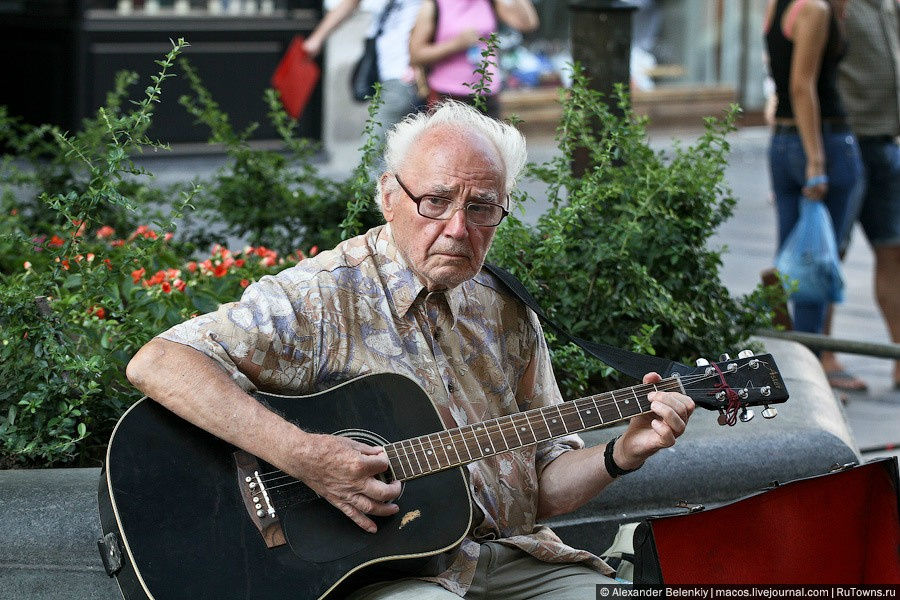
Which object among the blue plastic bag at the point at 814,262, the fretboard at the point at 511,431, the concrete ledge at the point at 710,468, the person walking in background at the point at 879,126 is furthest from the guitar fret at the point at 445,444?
the person walking in background at the point at 879,126

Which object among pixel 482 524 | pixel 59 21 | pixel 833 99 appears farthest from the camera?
pixel 59 21

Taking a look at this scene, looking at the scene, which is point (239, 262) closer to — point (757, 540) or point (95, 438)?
point (95, 438)

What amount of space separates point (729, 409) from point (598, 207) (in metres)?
1.32

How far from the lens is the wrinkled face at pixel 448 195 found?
2561 mm

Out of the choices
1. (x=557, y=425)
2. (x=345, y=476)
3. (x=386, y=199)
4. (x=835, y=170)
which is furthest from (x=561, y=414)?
(x=835, y=170)

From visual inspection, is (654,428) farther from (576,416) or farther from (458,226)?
(458,226)

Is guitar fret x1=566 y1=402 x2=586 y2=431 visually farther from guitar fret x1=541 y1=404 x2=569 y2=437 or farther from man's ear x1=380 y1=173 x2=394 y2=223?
man's ear x1=380 y1=173 x2=394 y2=223

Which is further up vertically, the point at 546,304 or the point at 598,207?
the point at 598,207

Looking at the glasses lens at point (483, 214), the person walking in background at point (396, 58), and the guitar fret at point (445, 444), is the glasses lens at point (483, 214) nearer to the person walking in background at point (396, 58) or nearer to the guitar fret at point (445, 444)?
the guitar fret at point (445, 444)

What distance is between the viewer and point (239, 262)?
3.80 metres

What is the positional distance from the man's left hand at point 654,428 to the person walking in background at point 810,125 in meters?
3.03

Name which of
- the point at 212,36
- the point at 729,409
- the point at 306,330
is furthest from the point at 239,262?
the point at 212,36

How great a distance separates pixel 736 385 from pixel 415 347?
0.66 m

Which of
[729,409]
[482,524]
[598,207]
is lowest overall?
[482,524]
